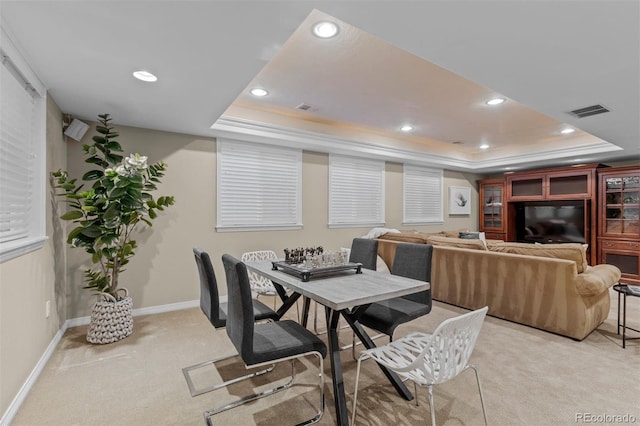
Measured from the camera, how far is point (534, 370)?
242cm

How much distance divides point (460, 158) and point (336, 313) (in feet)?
18.6

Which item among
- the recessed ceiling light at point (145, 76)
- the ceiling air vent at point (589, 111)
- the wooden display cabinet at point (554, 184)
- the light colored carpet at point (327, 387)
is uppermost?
the recessed ceiling light at point (145, 76)

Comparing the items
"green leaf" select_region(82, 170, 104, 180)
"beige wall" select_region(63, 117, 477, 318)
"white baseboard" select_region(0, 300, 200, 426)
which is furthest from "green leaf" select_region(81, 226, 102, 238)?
"white baseboard" select_region(0, 300, 200, 426)

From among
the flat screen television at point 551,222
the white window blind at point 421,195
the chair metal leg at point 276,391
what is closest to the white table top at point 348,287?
the chair metal leg at point 276,391

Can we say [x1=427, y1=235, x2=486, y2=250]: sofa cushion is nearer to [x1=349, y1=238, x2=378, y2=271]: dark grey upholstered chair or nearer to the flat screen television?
[x1=349, y1=238, x2=378, y2=271]: dark grey upholstered chair

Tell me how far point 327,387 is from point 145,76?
8.58ft

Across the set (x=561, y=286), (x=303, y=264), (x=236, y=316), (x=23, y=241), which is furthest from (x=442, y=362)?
(x=23, y=241)

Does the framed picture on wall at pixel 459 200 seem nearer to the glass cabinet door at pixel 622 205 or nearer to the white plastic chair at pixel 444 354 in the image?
the glass cabinet door at pixel 622 205

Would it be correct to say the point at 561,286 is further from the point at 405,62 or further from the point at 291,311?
the point at 291,311

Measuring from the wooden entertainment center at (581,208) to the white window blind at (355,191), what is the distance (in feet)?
10.5

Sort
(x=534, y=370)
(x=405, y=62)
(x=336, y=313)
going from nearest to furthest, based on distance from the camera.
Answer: (x=336, y=313) < (x=534, y=370) < (x=405, y=62)

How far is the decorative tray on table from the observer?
7.10ft

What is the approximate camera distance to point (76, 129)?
319cm

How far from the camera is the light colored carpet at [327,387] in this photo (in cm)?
189
